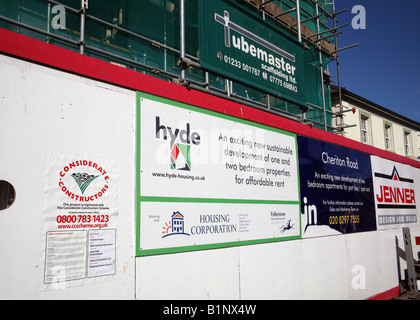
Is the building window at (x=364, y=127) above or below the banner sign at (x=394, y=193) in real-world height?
above

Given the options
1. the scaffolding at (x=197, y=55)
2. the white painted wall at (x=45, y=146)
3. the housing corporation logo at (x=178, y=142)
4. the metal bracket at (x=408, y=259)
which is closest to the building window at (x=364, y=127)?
the scaffolding at (x=197, y=55)

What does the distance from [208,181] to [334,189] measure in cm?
283

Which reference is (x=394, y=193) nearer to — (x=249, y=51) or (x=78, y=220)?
(x=249, y=51)

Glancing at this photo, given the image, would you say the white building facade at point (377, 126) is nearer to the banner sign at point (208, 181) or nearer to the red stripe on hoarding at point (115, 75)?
the banner sign at point (208, 181)

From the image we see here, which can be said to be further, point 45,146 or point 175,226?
point 175,226

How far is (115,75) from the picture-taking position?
305 centimetres

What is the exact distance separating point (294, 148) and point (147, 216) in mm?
2667

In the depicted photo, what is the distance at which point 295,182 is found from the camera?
4.91m

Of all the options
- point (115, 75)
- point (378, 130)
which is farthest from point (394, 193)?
point (378, 130)

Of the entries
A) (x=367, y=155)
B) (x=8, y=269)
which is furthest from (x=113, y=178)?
(x=367, y=155)

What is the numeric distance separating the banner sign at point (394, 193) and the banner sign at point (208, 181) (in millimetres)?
2918

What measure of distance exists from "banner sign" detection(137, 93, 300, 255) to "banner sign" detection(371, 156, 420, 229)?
2.92 m

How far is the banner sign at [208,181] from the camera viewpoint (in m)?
3.18

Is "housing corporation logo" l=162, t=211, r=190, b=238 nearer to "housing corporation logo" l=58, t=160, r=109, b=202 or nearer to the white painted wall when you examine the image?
the white painted wall
